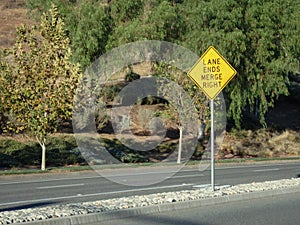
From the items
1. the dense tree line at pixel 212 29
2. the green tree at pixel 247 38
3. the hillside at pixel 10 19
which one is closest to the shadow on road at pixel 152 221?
the dense tree line at pixel 212 29

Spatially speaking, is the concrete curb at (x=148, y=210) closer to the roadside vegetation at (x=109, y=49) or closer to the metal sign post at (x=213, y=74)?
the metal sign post at (x=213, y=74)

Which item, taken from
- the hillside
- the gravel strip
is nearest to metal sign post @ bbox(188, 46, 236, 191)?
the gravel strip

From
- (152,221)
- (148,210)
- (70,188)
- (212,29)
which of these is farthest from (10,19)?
(152,221)

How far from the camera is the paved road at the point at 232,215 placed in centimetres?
1030

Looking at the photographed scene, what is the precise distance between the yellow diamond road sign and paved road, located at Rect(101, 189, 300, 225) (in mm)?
2891

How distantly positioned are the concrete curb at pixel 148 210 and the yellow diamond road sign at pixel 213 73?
2579mm

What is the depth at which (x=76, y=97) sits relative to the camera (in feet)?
86.4

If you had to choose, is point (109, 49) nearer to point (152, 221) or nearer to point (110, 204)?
point (110, 204)

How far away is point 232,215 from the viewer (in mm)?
11102

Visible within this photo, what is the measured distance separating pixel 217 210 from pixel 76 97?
15.6 m

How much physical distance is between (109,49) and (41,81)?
223 inches

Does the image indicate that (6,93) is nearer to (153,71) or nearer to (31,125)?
(31,125)

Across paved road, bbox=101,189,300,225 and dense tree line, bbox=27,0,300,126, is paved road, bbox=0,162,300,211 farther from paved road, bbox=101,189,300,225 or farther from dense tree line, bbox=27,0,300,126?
dense tree line, bbox=27,0,300,126

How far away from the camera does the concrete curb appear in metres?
9.75
